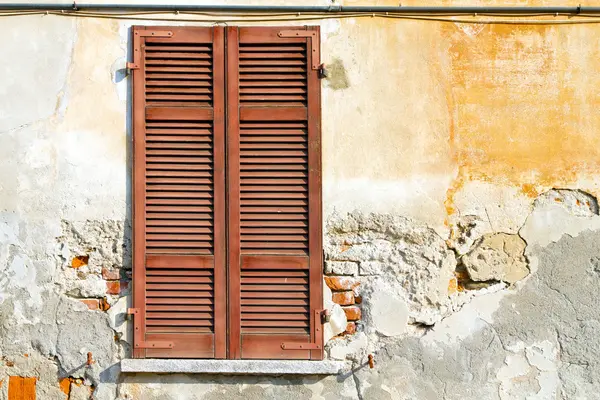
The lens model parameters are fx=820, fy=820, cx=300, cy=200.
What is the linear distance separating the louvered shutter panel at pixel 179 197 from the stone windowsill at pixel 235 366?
56 millimetres

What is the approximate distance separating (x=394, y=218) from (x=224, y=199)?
938mm

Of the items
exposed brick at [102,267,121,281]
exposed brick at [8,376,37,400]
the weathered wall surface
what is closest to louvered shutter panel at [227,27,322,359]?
the weathered wall surface

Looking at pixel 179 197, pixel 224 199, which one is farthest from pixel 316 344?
pixel 179 197

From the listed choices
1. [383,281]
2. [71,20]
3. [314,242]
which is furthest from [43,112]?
[383,281]

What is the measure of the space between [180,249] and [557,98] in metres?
2.24

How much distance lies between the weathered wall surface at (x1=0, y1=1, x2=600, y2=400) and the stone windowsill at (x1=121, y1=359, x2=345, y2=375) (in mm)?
81

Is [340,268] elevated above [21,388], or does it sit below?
above

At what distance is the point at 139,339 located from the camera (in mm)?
4441

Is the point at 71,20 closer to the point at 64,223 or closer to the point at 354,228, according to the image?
the point at 64,223

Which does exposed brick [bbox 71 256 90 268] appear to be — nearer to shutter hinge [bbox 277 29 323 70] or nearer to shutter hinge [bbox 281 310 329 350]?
shutter hinge [bbox 281 310 329 350]

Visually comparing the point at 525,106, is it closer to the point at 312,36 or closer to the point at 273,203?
the point at 312,36

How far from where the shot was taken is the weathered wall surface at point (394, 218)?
4.46 metres

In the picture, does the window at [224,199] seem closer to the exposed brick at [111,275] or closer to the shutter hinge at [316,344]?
the shutter hinge at [316,344]

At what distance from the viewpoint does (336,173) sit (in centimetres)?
451
